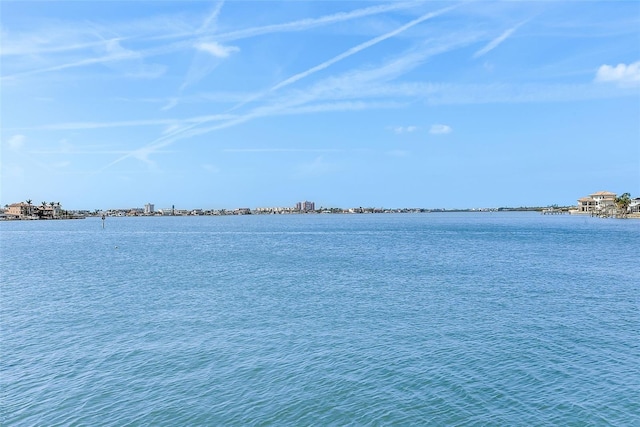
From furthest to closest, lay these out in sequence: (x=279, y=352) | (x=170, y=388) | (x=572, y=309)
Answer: (x=572, y=309), (x=279, y=352), (x=170, y=388)

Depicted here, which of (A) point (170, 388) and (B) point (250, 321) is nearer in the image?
(A) point (170, 388)

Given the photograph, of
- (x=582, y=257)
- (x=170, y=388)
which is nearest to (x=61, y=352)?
(x=170, y=388)

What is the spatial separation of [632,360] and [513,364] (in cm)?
559

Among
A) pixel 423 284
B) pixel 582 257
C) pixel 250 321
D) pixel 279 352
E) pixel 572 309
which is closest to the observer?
pixel 279 352

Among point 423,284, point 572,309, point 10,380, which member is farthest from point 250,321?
point 572,309

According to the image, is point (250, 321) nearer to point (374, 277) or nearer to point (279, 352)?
point (279, 352)

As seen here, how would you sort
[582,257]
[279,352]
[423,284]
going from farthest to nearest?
[582,257]
[423,284]
[279,352]

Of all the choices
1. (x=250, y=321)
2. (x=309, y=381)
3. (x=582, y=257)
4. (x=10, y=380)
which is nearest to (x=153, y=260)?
(x=250, y=321)

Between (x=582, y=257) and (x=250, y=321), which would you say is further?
(x=582, y=257)

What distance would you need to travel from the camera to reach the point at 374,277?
43.3 meters

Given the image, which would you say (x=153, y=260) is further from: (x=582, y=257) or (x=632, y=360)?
(x=582, y=257)

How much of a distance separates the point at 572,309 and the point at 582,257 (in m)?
34.8

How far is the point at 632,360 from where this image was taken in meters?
19.2

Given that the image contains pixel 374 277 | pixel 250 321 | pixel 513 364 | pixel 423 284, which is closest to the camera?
pixel 513 364
